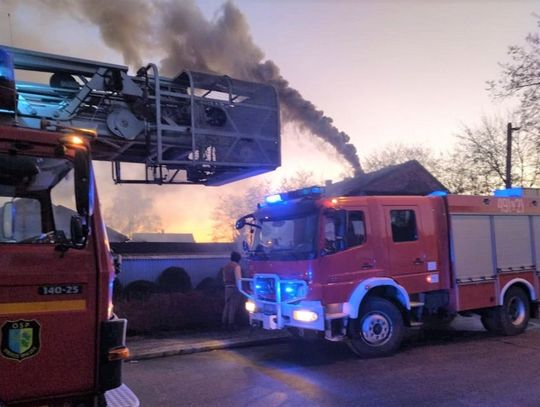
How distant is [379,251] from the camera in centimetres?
841

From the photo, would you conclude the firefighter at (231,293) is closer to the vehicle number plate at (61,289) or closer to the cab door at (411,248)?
the cab door at (411,248)

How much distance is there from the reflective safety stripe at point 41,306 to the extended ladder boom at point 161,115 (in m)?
4.39

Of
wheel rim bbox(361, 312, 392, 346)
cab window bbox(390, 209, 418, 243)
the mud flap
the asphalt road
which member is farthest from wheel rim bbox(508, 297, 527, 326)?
the mud flap

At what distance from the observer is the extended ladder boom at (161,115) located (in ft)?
24.6

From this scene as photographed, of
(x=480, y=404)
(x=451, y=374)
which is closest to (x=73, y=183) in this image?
(x=480, y=404)

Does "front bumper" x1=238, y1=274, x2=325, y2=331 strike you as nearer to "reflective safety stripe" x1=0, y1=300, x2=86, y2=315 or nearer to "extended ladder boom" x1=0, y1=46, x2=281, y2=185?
"extended ladder boom" x1=0, y1=46, x2=281, y2=185

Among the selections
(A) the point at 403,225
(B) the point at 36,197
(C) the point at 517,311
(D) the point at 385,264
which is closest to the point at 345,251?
(D) the point at 385,264

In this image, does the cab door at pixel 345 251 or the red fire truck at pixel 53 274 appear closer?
the red fire truck at pixel 53 274

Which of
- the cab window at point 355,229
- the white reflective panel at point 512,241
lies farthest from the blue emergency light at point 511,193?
the cab window at point 355,229

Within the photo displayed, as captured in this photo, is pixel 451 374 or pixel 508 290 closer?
pixel 451 374

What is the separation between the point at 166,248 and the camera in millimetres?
19578

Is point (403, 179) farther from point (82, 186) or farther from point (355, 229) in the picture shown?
point (82, 186)

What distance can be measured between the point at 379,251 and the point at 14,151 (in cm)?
626

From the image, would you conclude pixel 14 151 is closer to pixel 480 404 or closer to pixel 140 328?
pixel 480 404
